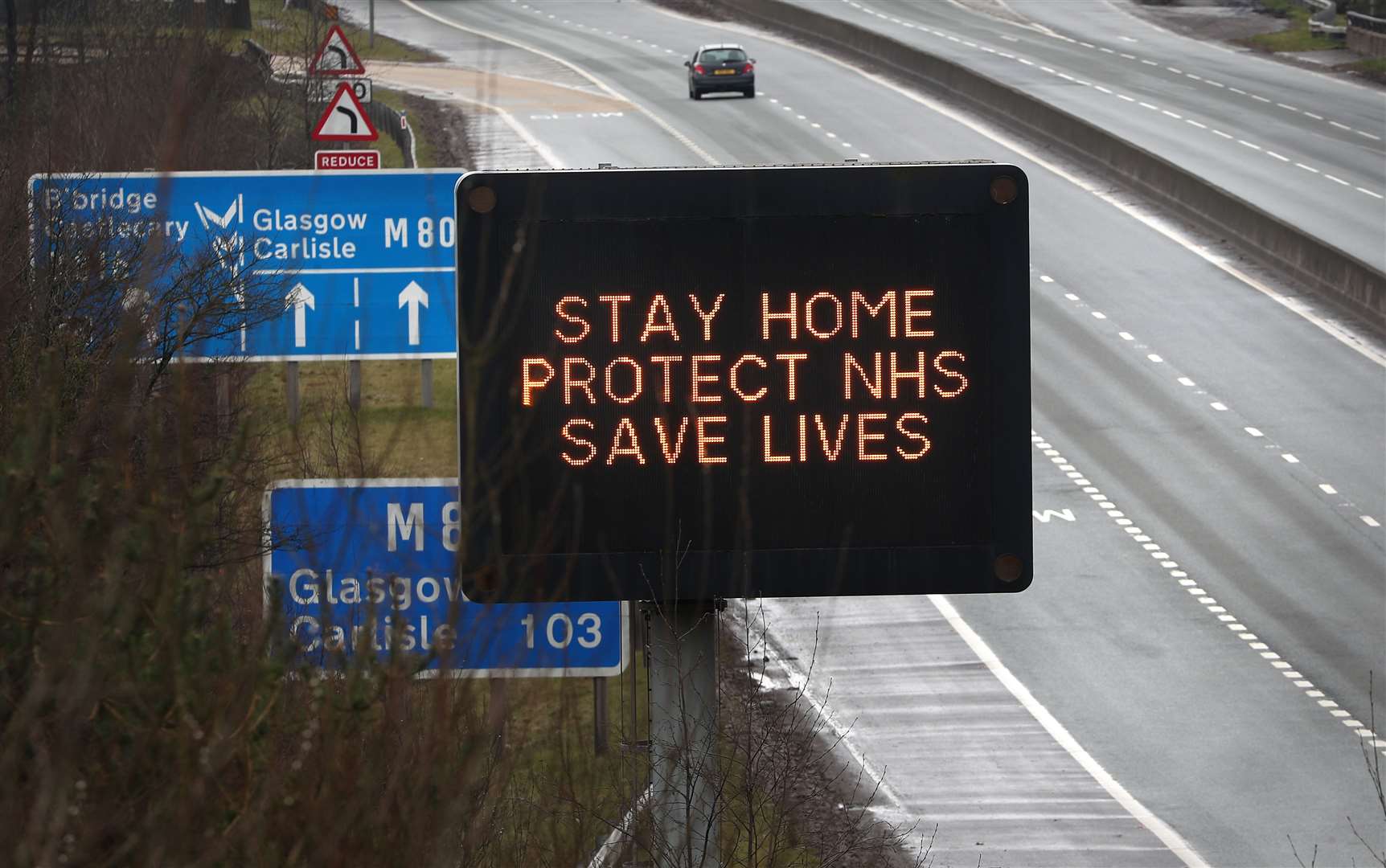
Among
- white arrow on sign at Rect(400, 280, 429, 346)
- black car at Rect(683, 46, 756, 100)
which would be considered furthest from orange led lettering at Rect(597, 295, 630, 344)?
black car at Rect(683, 46, 756, 100)

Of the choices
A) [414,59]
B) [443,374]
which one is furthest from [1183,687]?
[414,59]

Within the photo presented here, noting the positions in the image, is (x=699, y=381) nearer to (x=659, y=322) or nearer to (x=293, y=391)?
(x=659, y=322)

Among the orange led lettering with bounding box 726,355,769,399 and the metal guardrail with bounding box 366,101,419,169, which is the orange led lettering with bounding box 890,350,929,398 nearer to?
the orange led lettering with bounding box 726,355,769,399

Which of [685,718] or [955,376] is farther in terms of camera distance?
[685,718]

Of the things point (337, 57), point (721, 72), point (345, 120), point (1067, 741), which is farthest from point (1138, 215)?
point (1067, 741)

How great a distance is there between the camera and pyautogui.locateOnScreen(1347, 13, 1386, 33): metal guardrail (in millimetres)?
59344

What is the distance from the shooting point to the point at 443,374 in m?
30.1

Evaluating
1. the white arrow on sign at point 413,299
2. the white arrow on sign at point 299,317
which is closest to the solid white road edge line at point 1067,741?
the white arrow on sign at point 413,299

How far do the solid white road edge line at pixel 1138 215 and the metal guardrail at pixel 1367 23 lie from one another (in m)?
15.0

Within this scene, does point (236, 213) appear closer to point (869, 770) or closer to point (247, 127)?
point (869, 770)

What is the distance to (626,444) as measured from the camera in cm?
718

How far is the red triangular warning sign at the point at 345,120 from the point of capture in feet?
75.8

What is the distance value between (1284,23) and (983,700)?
54910 millimetres

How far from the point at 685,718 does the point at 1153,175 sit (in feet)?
113
